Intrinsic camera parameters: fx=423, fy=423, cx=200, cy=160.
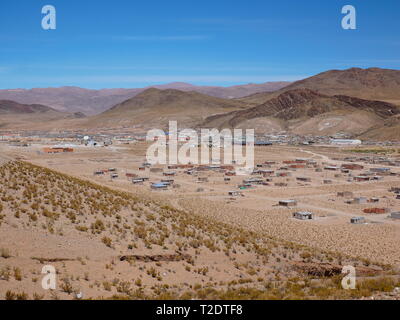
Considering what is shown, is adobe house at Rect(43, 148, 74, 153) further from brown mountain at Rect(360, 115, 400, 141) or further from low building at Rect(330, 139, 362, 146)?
brown mountain at Rect(360, 115, 400, 141)

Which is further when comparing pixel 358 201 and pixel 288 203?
pixel 358 201

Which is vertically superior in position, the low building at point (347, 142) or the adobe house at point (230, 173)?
the low building at point (347, 142)

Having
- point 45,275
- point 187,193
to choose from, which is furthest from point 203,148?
point 45,275

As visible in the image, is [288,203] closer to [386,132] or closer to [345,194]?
[345,194]

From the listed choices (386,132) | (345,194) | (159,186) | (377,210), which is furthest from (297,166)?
(386,132)

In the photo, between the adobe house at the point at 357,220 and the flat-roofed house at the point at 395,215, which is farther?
the flat-roofed house at the point at 395,215

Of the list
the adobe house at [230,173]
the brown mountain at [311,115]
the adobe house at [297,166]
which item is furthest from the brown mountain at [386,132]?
the adobe house at [230,173]

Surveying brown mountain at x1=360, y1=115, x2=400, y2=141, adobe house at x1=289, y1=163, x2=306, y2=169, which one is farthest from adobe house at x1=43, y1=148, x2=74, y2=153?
brown mountain at x1=360, y1=115, x2=400, y2=141

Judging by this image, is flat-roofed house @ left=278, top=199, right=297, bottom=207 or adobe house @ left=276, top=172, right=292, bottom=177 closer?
flat-roofed house @ left=278, top=199, right=297, bottom=207

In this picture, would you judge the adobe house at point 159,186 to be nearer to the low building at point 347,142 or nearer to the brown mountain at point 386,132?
the low building at point 347,142
